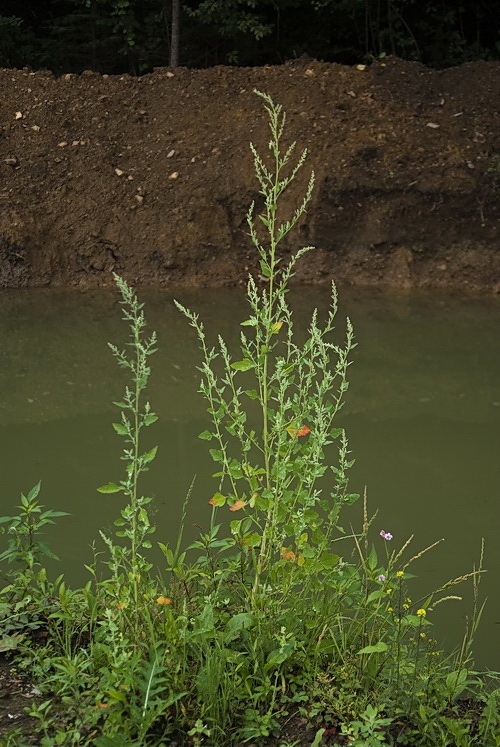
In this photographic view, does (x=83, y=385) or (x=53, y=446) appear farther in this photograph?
(x=83, y=385)

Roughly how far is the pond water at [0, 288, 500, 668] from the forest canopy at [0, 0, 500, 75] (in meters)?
4.73

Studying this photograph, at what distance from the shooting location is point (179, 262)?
8891 millimetres

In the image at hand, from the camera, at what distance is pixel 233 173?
362 inches

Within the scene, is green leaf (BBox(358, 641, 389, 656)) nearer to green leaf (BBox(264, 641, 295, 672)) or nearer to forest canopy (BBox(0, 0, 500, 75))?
green leaf (BBox(264, 641, 295, 672))

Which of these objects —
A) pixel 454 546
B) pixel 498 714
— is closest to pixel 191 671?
pixel 498 714

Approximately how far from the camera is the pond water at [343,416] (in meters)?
3.90

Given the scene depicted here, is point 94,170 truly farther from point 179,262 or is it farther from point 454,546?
point 454,546

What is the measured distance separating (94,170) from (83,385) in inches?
162

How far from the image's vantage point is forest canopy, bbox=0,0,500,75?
462 inches

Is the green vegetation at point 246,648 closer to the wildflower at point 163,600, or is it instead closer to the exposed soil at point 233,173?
the wildflower at point 163,600

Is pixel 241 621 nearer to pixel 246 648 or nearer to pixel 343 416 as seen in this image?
pixel 246 648

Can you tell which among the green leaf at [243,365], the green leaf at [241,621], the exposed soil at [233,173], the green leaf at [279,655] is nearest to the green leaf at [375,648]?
the green leaf at [279,655]

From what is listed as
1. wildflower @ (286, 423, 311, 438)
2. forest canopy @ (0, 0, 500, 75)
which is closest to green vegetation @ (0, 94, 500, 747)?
wildflower @ (286, 423, 311, 438)

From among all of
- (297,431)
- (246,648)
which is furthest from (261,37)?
(246,648)
